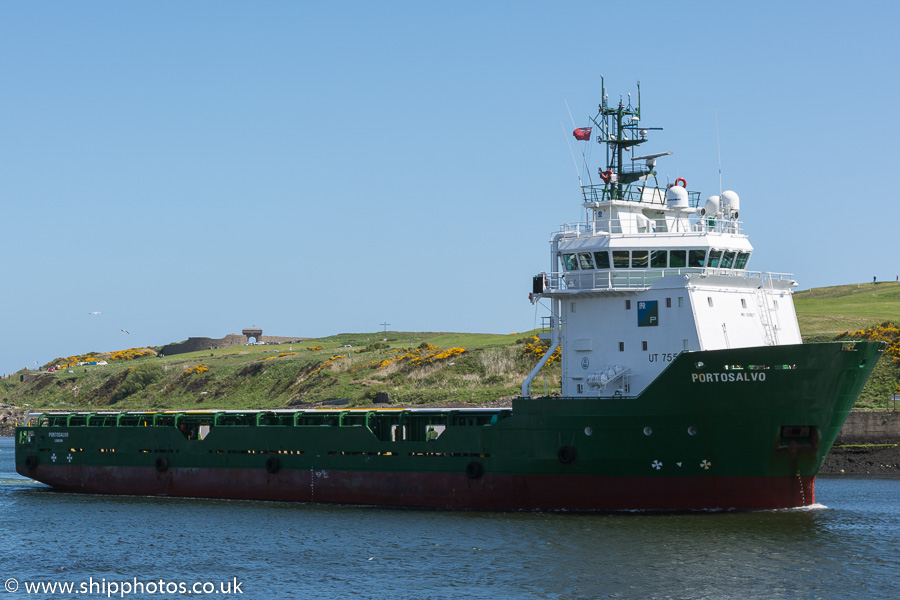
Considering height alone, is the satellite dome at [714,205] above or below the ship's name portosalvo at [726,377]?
above

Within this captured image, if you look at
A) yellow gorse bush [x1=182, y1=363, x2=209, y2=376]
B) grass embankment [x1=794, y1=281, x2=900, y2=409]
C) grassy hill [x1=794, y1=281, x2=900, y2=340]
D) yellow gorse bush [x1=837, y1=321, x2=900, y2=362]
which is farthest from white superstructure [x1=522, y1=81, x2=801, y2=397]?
yellow gorse bush [x1=182, y1=363, x2=209, y2=376]

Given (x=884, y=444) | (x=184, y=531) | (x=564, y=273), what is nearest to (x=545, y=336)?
(x=564, y=273)

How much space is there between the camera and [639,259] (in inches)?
1267

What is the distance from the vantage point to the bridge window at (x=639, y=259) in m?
32.1

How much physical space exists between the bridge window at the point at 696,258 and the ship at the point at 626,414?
0.15 feet

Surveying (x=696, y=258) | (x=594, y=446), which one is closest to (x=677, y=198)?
(x=696, y=258)

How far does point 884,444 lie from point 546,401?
944 inches

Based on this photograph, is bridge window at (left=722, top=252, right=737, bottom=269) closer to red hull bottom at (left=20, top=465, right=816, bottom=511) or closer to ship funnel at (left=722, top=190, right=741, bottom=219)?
ship funnel at (left=722, top=190, right=741, bottom=219)

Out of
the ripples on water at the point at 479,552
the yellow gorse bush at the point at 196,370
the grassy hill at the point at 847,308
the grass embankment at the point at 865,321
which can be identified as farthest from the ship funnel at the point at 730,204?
the yellow gorse bush at the point at 196,370

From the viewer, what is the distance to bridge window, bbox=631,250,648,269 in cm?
3212

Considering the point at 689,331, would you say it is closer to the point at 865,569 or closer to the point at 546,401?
the point at 546,401

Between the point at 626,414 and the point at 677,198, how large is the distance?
8.06 meters

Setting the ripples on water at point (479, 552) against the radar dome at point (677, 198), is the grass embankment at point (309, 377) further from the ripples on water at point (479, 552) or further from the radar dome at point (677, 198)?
the ripples on water at point (479, 552)

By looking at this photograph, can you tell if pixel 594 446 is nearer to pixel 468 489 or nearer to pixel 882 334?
pixel 468 489
